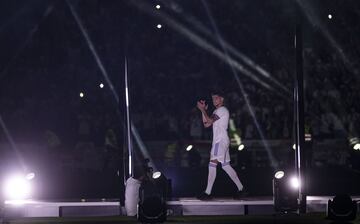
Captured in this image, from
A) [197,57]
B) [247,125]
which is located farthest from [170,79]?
[247,125]

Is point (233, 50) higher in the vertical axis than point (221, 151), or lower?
higher

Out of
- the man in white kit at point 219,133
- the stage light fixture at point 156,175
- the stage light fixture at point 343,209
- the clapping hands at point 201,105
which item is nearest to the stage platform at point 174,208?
the stage light fixture at point 156,175

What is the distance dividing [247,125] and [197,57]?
5178 millimetres

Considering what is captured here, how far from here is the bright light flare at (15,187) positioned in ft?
60.3

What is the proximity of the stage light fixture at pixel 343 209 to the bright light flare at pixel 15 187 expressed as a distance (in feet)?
25.0

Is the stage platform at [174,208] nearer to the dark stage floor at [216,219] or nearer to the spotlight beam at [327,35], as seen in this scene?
the dark stage floor at [216,219]

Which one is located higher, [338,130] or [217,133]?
[338,130]

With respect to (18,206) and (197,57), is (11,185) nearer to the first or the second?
(18,206)

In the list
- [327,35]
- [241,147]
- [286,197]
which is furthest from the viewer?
[327,35]

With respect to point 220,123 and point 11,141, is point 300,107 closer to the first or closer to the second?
point 220,123

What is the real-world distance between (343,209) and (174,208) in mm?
4127

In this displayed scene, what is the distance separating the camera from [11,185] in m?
18.4

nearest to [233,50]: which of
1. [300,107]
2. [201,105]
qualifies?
[201,105]

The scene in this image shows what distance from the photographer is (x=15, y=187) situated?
60.5ft
